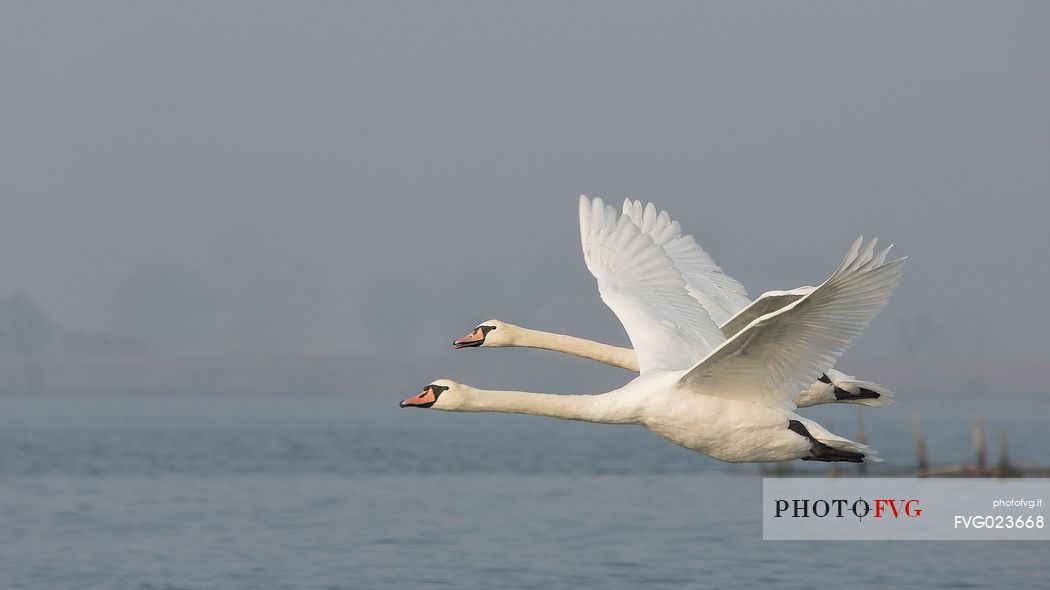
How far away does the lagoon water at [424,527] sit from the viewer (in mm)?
43656

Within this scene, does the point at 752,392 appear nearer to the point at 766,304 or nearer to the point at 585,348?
the point at 766,304

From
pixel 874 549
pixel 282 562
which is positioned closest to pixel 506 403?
pixel 282 562

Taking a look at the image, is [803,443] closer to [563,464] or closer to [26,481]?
[26,481]

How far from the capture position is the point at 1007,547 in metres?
52.9

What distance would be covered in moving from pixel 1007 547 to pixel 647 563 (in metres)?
15.7

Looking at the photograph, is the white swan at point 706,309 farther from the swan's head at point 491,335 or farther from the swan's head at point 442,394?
the swan's head at point 442,394

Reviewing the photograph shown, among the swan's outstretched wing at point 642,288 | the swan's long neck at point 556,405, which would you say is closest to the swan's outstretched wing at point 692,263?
the swan's outstretched wing at point 642,288

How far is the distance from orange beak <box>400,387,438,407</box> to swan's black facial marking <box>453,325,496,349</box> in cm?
198

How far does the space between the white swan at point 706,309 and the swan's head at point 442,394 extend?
5.99 ft

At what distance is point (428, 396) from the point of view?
45.2 ft

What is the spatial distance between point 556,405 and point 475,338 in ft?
9.09

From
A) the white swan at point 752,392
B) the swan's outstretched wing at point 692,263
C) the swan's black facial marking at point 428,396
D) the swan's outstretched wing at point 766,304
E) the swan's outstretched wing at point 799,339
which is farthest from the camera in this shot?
the swan's outstretched wing at point 692,263
